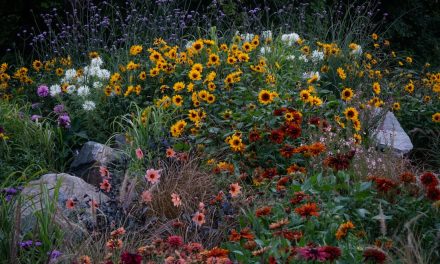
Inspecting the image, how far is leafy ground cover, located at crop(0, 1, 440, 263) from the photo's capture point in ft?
10.5

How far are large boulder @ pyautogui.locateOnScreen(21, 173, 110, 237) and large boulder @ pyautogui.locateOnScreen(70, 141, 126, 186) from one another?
20.5 inches

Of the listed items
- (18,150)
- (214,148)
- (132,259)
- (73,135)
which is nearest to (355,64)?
(214,148)

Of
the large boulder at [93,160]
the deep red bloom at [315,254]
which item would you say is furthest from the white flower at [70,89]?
the deep red bloom at [315,254]

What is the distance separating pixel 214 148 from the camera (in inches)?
200

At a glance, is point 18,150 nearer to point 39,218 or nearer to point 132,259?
point 39,218

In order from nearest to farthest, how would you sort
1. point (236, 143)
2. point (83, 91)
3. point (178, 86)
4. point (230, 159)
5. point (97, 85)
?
point (236, 143), point (230, 159), point (178, 86), point (83, 91), point (97, 85)

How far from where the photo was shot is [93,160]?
212 inches

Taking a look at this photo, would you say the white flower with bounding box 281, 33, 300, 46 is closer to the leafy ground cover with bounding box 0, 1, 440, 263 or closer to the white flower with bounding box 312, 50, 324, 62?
the leafy ground cover with bounding box 0, 1, 440, 263

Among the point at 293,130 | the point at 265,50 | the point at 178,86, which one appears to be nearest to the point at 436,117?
the point at 265,50

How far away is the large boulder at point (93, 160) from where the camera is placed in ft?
17.3

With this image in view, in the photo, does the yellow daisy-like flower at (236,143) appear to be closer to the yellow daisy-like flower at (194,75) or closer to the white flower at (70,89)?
the yellow daisy-like flower at (194,75)

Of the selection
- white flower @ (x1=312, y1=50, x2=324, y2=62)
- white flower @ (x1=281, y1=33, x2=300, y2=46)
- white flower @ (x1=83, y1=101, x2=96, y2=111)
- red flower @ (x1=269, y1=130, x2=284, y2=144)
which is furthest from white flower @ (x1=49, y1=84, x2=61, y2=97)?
red flower @ (x1=269, y1=130, x2=284, y2=144)

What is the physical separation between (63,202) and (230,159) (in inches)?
51.7

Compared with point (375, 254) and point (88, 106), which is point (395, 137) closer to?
point (88, 106)
